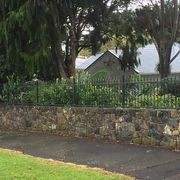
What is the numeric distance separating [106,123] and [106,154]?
262 cm

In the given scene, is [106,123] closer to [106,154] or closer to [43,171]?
[106,154]

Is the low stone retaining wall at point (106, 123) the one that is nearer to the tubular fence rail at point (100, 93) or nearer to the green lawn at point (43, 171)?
the tubular fence rail at point (100, 93)

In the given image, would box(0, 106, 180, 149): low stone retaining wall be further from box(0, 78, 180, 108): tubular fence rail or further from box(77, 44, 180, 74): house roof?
box(77, 44, 180, 74): house roof

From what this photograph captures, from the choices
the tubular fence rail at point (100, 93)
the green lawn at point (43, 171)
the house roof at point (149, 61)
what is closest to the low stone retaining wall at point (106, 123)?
the tubular fence rail at point (100, 93)

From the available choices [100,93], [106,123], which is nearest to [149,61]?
[100,93]

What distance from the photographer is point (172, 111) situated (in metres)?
13.0

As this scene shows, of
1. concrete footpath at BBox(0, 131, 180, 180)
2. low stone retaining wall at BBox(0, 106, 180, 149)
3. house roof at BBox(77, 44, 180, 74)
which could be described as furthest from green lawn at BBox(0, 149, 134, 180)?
house roof at BBox(77, 44, 180, 74)

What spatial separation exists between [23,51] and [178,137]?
10.8 m

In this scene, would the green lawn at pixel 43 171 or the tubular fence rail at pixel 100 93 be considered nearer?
the green lawn at pixel 43 171

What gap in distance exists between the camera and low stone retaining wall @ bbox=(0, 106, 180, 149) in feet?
42.9

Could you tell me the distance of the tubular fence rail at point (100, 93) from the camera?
1363 cm

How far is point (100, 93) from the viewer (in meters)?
16.0

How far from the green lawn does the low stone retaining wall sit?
3.06 m

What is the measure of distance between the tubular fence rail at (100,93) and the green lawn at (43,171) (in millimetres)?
3777
